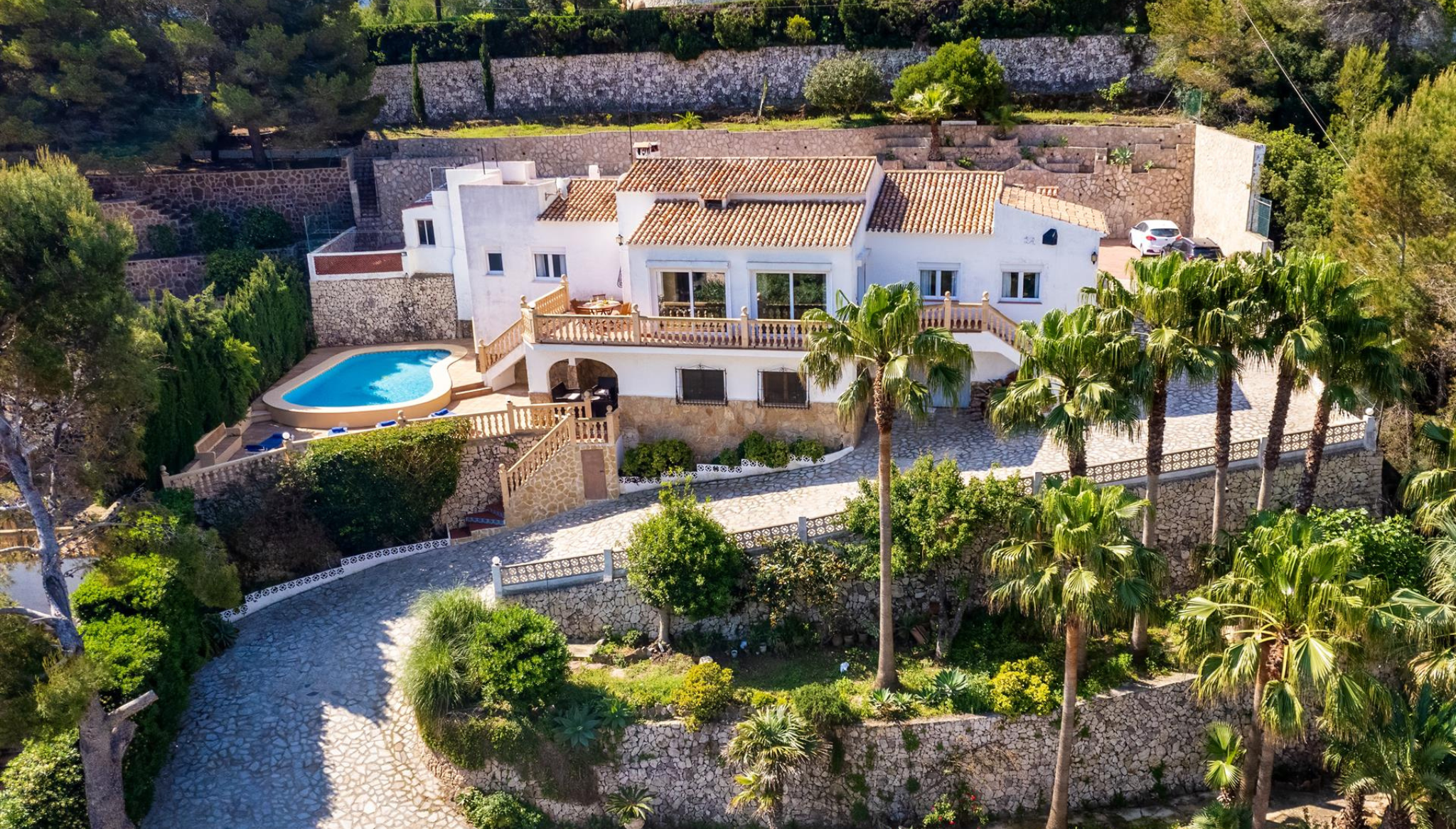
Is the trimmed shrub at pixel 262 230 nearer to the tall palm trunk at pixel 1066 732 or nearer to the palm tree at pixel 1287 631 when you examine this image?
the tall palm trunk at pixel 1066 732

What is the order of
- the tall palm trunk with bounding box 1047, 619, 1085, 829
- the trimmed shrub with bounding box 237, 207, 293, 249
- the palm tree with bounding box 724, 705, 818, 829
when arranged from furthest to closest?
the trimmed shrub with bounding box 237, 207, 293, 249, the palm tree with bounding box 724, 705, 818, 829, the tall palm trunk with bounding box 1047, 619, 1085, 829

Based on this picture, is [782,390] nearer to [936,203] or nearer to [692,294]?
[692,294]

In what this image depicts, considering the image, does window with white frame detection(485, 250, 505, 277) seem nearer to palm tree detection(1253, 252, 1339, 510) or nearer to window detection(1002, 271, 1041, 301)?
window detection(1002, 271, 1041, 301)

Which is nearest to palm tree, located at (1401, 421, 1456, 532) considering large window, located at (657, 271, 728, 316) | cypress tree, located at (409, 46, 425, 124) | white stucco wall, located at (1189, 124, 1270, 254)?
white stucco wall, located at (1189, 124, 1270, 254)

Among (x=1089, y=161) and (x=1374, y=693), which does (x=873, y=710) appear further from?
(x=1089, y=161)

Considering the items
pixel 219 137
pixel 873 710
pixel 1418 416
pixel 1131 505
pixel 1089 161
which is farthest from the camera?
pixel 219 137

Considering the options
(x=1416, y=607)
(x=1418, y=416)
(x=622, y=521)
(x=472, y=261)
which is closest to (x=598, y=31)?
(x=472, y=261)

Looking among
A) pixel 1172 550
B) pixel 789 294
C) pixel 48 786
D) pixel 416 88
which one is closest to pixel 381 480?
pixel 48 786
